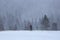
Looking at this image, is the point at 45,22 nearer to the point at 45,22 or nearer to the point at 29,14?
the point at 45,22

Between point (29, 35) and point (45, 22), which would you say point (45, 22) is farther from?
point (29, 35)

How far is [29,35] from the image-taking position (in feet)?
3.60

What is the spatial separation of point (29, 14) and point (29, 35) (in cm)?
26

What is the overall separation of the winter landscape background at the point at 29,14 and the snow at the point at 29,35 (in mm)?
51

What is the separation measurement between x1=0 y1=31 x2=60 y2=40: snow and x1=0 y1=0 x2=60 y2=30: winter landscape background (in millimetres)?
51

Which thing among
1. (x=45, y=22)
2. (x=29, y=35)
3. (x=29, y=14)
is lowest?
(x=29, y=35)

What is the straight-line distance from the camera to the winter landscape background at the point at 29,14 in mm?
1131

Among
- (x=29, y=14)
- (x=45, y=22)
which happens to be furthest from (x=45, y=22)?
(x=29, y=14)

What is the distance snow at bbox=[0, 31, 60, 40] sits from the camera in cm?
106

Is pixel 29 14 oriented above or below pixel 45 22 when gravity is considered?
above

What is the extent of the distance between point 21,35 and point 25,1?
0.43 meters

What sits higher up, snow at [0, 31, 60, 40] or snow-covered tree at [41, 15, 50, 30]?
snow-covered tree at [41, 15, 50, 30]

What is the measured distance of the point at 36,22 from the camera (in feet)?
3.74

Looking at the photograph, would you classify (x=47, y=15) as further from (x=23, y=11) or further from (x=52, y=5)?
(x=23, y=11)
